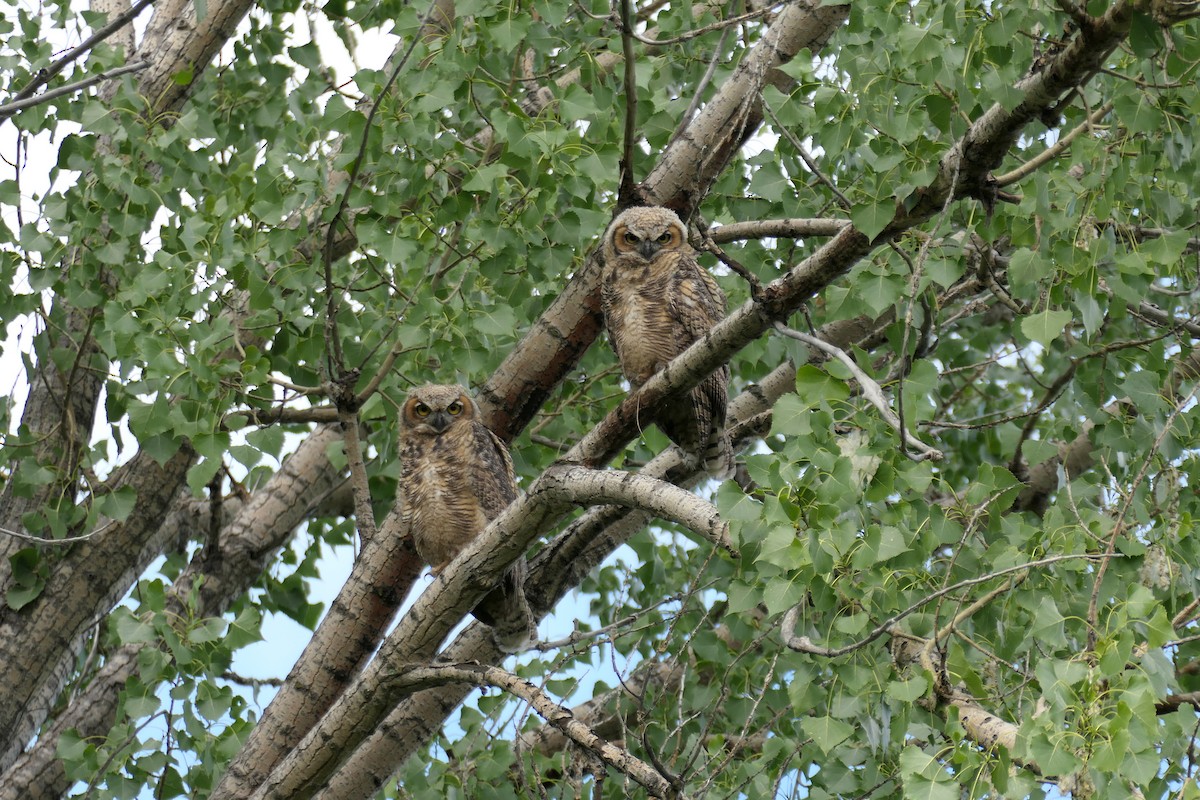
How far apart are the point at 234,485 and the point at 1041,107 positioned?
364 centimetres

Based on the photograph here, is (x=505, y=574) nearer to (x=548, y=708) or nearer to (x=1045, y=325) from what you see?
(x=548, y=708)

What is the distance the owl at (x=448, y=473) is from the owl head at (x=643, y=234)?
690 mm

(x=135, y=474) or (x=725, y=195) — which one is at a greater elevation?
(x=725, y=195)

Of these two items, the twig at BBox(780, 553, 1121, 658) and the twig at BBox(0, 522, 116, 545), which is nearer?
the twig at BBox(780, 553, 1121, 658)

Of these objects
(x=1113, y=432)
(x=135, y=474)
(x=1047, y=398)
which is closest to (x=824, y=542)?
(x=1113, y=432)

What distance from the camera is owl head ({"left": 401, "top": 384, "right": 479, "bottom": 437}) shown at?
4121 millimetres

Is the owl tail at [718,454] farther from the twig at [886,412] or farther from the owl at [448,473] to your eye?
the twig at [886,412]

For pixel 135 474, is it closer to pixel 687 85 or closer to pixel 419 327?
pixel 419 327

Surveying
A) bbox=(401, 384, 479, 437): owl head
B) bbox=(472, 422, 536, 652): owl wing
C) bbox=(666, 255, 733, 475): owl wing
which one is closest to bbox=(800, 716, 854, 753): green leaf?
bbox=(472, 422, 536, 652): owl wing

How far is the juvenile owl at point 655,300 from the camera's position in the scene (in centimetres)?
392

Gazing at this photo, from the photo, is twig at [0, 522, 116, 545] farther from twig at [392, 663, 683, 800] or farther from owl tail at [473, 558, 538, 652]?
twig at [392, 663, 683, 800]

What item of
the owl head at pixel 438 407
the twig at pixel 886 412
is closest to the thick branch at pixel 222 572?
the owl head at pixel 438 407

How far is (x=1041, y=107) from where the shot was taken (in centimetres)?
236

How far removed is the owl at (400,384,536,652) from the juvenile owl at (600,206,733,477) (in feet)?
1.73
